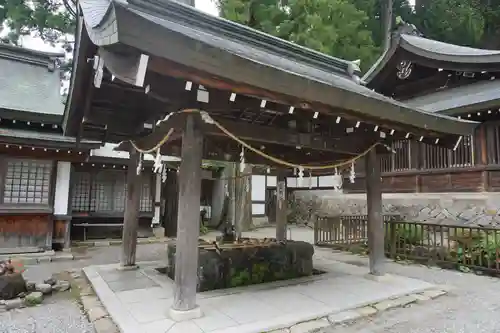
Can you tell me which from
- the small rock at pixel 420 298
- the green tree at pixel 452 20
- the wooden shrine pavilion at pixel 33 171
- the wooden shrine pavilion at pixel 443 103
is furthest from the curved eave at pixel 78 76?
the green tree at pixel 452 20

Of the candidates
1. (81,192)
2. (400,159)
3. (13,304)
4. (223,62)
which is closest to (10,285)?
(13,304)

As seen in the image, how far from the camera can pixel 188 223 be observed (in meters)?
3.83

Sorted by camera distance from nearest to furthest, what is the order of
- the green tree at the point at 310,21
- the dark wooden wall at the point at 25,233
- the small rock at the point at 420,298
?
1. the small rock at the point at 420,298
2. the dark wooden wall at the point at 25,233
3. the green tree at the point at 310,21

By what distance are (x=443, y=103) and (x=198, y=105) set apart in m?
9.20

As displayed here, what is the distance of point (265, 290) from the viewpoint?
505 cm

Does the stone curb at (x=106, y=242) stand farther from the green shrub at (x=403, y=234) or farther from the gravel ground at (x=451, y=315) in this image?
the gravel ground at (x=451, y=315)

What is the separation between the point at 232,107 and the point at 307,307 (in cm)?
280

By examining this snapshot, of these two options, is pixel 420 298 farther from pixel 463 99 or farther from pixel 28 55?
pixel 28 55

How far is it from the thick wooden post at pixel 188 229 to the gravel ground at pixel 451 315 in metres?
1.66

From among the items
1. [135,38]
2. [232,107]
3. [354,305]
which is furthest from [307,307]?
[135,38]

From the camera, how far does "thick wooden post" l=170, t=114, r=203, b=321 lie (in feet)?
12.4

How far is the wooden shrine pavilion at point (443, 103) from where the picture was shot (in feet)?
30.1

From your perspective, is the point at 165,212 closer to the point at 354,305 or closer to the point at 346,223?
the point at 346,223

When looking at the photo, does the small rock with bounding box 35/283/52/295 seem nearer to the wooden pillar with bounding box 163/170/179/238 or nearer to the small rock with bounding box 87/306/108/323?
the small rock with bounding box 87/306/108/323
